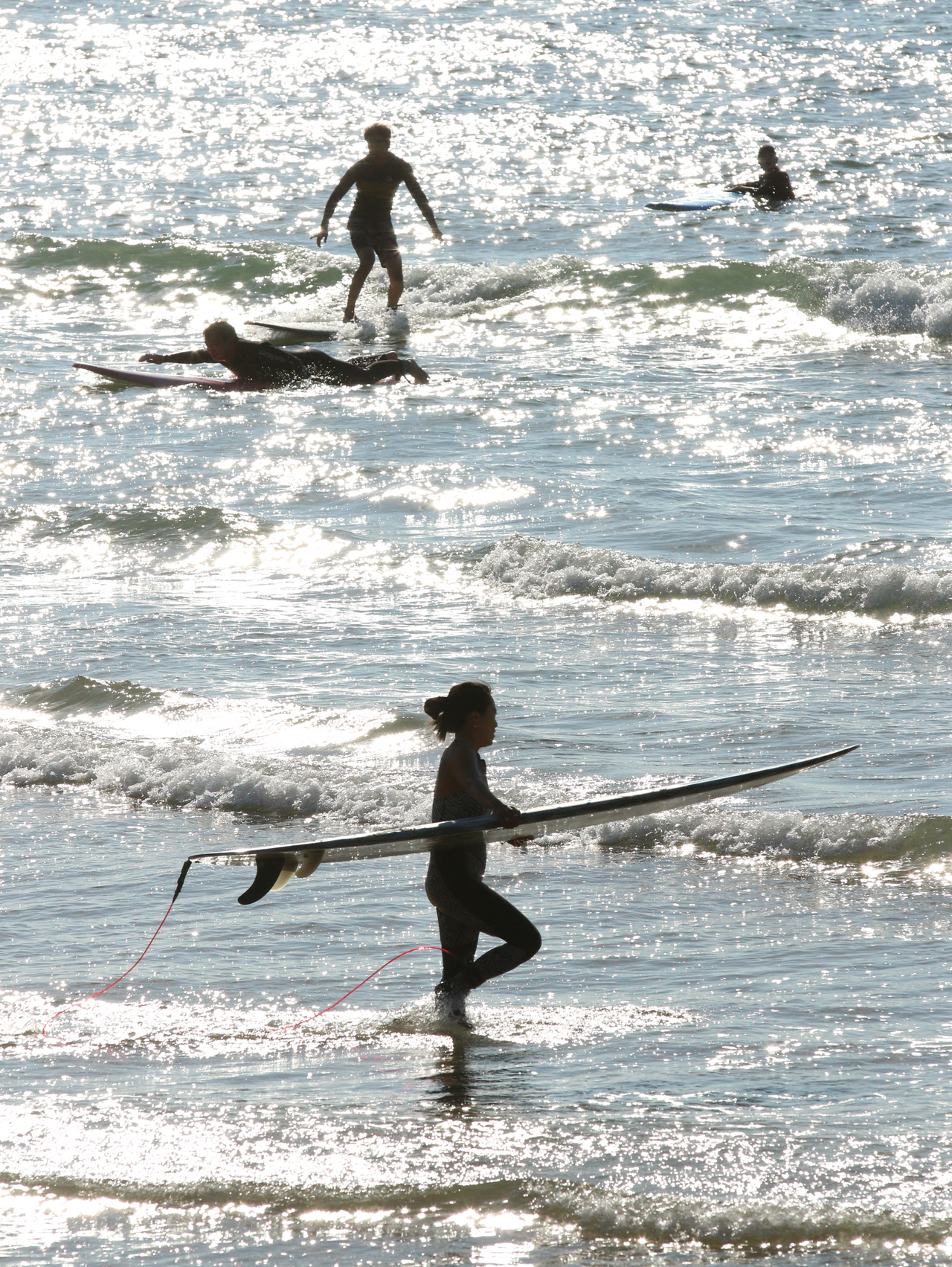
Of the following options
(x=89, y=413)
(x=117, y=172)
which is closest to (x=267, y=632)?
(x=89, y=413)

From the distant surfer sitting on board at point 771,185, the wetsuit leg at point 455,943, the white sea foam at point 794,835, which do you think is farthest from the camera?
the distant surfer sitting on board at point 771,185

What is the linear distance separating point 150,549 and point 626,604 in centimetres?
387

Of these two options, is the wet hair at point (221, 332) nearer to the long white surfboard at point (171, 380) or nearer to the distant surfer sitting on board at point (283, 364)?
the distant surfer sitting on board at point (283, 364)

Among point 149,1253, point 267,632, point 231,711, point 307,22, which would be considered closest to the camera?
point 149,1253

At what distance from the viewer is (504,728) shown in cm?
802

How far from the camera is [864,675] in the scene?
27.9 feet

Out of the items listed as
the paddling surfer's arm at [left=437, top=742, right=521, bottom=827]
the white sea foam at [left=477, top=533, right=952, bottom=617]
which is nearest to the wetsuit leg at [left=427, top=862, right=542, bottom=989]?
the paddling surfer's arm at [left=437, top=742, right=521, bottom=827]

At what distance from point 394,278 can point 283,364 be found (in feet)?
8.69

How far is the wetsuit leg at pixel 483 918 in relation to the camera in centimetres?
498

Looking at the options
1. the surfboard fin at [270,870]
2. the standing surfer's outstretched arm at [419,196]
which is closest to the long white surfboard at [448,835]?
the surfboard fin at [270,870]

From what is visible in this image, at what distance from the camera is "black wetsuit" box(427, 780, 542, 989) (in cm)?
498

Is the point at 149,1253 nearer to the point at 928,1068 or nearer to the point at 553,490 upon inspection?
the point at 928,1068

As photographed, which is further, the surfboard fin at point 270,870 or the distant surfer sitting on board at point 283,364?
the distant surfer sitting on board at point 283,364

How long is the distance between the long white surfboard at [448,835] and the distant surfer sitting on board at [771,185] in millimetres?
18394
